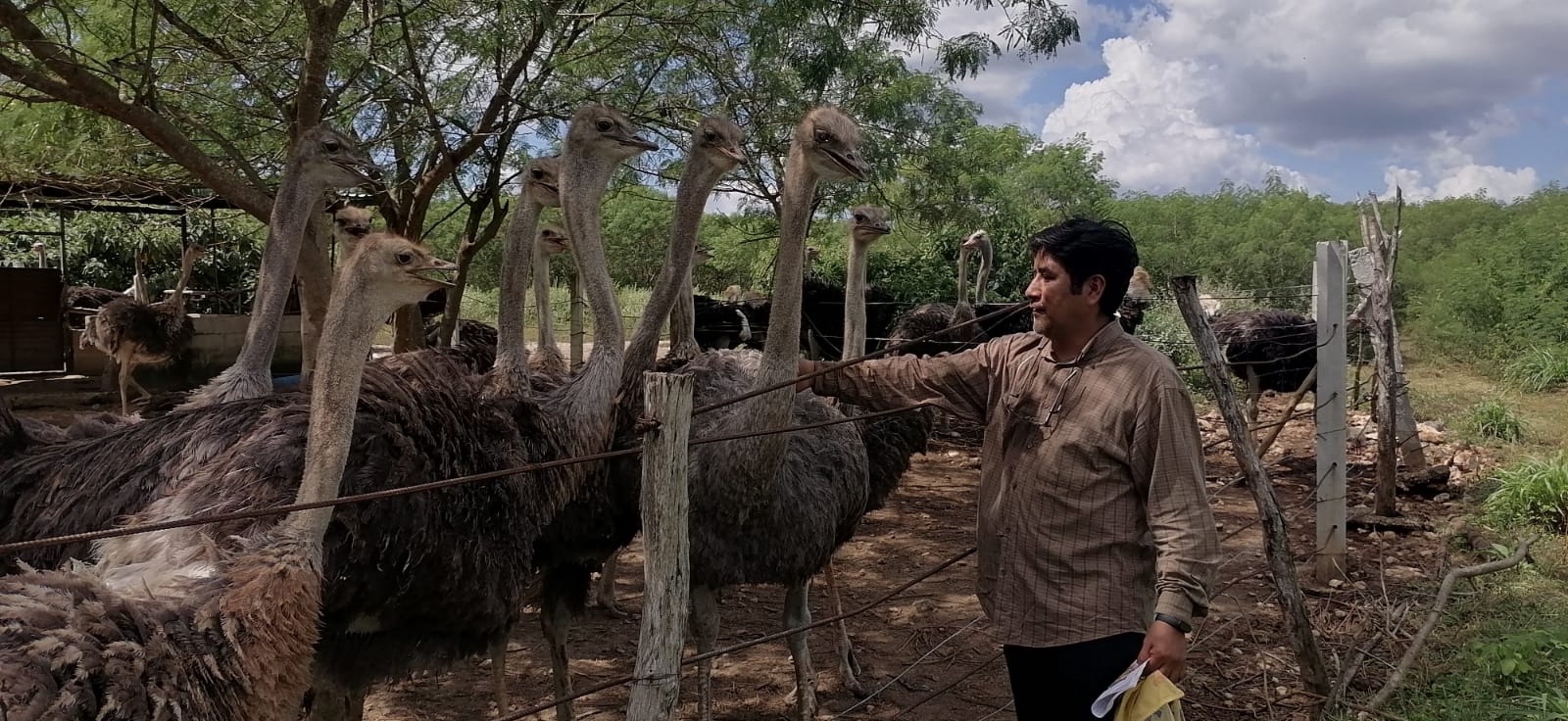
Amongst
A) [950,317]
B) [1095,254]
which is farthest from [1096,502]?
[950,317]

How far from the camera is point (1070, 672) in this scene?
233 cm

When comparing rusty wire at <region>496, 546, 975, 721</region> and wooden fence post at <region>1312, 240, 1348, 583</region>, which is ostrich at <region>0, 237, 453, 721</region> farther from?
wooden fence post at <region>1312, 240, 1348, 583</region>

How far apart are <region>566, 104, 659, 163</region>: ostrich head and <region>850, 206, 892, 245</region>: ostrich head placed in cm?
130

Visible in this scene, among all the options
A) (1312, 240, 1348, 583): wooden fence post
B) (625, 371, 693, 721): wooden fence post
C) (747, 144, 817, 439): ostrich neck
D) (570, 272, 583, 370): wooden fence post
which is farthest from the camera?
(570, 272, 583, 370): wooden fence post

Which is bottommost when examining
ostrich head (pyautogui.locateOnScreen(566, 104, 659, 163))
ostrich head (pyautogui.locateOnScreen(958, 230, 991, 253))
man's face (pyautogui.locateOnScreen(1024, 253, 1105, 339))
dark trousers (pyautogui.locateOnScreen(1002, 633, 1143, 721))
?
dark trousers (pyautogui.locateOnScreen(1002, 633, 1143, 721))

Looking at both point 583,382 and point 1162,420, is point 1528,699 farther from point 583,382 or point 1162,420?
point 583,382

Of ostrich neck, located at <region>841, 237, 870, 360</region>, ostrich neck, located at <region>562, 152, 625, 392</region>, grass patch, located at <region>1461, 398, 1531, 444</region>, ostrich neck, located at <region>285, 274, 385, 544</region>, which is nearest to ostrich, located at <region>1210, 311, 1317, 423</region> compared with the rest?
grass patch, located at <region>1461, 398, 1531, 444</region>

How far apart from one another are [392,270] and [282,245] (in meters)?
2.33

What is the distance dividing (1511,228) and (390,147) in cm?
1901

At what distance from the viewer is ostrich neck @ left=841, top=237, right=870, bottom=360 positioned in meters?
5.00

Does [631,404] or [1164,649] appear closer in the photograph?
[1164,649]

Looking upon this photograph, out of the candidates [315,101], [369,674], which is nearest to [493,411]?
[369,674]

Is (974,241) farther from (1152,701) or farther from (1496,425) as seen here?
(1152,701)

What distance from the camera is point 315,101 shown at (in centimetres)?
527
